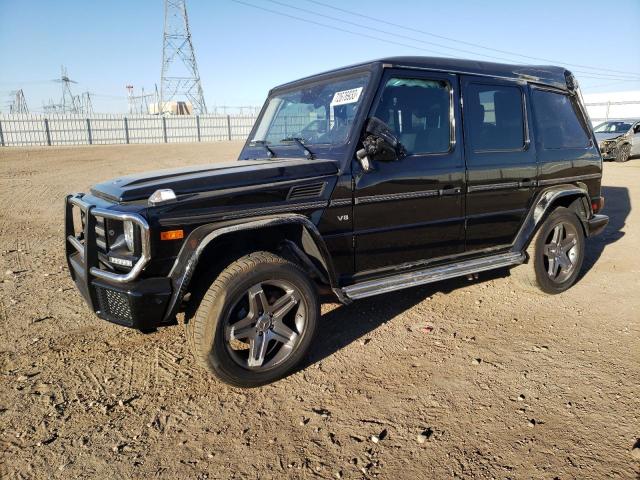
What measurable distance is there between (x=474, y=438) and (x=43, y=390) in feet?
8.75

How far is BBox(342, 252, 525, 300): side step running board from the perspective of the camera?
337 cm

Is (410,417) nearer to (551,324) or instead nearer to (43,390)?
(551,324)

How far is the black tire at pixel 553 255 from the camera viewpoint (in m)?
4.43

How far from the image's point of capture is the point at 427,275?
3.73 metres

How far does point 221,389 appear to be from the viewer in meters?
3.03

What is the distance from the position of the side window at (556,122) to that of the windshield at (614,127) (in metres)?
16.6

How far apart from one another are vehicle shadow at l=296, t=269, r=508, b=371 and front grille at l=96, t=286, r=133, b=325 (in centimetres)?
122

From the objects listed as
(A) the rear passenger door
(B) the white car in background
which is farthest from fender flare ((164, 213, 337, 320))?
(B) the white car in background

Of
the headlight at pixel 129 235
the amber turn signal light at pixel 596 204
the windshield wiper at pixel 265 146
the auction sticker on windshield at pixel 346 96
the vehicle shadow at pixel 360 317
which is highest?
the auction sticker on windshield at pixel 346 96

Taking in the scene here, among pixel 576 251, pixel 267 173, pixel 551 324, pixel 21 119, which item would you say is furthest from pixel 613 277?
pixel 21 119

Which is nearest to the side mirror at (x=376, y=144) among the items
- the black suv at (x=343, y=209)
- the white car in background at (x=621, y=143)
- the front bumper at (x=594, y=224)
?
the black suv at (x=343, y=209)

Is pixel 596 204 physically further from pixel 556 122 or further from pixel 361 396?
pixel 361 396

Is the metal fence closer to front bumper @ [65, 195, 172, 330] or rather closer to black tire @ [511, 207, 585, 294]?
front bumper @ [65, 195, 172, 330]

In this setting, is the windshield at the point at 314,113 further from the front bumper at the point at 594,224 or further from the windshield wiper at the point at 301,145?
the front bumper at the point at 594,224
